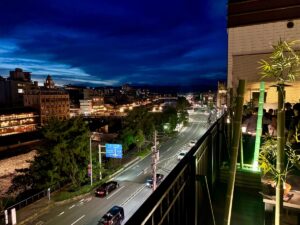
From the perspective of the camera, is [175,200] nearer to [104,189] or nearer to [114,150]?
[104,189]

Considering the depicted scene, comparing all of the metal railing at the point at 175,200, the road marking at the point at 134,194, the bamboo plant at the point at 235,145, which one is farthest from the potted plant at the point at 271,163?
the road marking at the point at 134,194

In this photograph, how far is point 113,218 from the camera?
11.1m

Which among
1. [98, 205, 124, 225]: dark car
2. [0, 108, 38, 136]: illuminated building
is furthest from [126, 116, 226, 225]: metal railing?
[0, 108, 38, 136]: illuminated building

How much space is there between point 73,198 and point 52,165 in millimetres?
2350

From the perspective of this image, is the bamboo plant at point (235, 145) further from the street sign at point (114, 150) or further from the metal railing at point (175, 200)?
the street sign at point (114, 150)

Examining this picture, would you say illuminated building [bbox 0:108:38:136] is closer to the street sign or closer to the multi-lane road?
the multi-lane road

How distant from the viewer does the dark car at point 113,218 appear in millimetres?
10837

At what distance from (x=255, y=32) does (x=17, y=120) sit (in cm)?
4220

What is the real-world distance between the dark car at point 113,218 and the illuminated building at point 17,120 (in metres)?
37.2

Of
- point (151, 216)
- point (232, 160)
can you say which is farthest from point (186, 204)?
point (151, 216)

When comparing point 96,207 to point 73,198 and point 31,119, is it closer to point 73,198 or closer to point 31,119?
point 73,198

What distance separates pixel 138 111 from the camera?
89.4 feet

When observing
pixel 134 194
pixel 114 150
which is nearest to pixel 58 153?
pixel 114 150

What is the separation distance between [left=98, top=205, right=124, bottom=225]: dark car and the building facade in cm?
978
